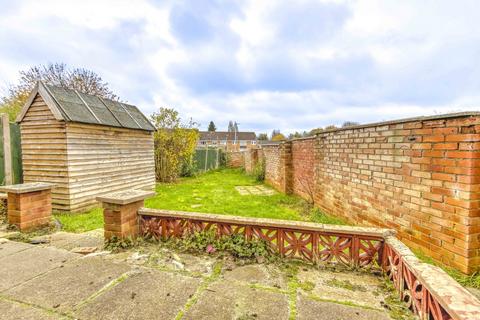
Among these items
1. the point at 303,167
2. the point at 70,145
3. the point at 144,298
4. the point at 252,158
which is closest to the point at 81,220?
the point at 70,145

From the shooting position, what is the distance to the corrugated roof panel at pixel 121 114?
6934 mm

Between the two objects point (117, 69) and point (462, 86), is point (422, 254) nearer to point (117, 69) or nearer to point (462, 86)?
point (462, 86)

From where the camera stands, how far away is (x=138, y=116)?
8023 mm

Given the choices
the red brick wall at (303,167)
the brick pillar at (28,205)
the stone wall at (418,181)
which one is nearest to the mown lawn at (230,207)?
the red brick wall at (303,167)

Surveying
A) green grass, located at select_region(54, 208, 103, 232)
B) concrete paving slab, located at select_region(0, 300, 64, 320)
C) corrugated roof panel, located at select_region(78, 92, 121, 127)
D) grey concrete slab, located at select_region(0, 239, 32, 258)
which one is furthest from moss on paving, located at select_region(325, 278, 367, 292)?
corrugated roof panel, located at select_region(78, 92, 121, 127)

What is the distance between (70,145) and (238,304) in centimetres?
564

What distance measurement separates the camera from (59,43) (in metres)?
7.13

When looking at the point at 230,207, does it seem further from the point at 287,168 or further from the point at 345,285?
the point at 345,285

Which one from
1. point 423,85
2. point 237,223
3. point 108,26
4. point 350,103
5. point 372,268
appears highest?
point 108,26

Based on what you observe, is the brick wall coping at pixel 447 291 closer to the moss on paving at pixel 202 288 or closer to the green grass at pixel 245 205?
the moss on paving at pixel 202 288

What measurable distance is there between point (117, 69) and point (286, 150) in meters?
7.65

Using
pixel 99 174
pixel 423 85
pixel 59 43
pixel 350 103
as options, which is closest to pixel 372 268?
pixel 99 174

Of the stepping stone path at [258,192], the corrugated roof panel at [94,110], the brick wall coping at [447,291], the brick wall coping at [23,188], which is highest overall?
the corrugated roof panel at [94,110]

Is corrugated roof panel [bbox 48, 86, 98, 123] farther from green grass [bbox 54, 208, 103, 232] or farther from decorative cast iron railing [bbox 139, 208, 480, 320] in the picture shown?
decorative cast iron railing [bbox 139, 208, 480, 320]
